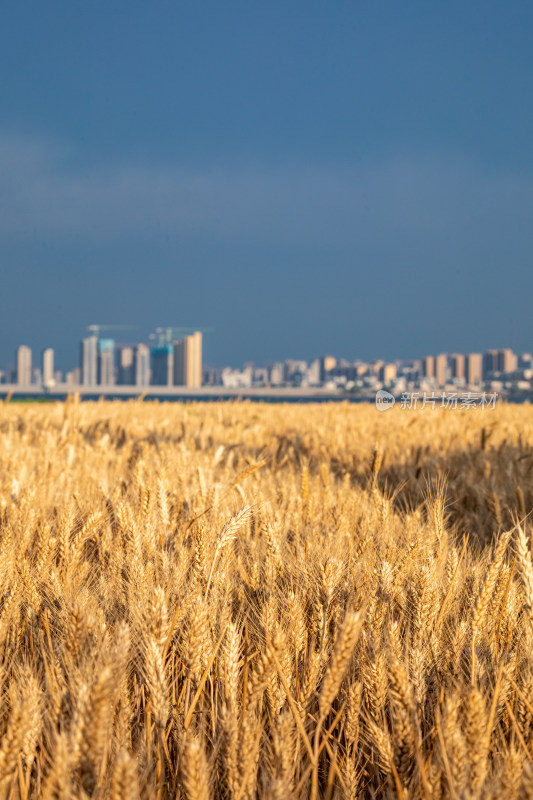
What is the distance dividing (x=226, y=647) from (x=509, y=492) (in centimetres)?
217

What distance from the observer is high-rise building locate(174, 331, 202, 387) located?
93438 millimetres

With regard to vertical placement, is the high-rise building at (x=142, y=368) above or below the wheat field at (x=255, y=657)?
above

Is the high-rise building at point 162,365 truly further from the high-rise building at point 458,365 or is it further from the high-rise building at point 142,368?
the high-rise building at point 458,365

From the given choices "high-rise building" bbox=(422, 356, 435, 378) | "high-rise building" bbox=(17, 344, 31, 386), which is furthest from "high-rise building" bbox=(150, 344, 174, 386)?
"high-rise building" bbox=(422, 356, 435, 378)

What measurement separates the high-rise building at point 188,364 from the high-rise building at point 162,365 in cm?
359

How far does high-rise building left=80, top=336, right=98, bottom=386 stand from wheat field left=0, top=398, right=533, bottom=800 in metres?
127

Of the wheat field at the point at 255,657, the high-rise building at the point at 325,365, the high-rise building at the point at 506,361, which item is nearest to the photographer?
the wheat field at the point at 255,657

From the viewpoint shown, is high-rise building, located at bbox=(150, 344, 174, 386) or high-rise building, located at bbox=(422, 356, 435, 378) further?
high-rise building, located at bbox=(150, 344, 174, 386)

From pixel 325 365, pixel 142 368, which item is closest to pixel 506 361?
pixel 325 365

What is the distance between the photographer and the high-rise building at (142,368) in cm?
11912

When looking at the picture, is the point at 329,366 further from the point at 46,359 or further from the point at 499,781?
the point at 499,781

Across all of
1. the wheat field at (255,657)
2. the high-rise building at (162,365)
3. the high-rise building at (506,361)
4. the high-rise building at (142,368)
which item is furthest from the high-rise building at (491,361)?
the high-rise building at (142,368)

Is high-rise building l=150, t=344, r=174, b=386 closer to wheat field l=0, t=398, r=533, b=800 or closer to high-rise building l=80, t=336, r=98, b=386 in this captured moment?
high-rise building l=80, t=336, r=98, b=386

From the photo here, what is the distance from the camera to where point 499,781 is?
30.4 inches
